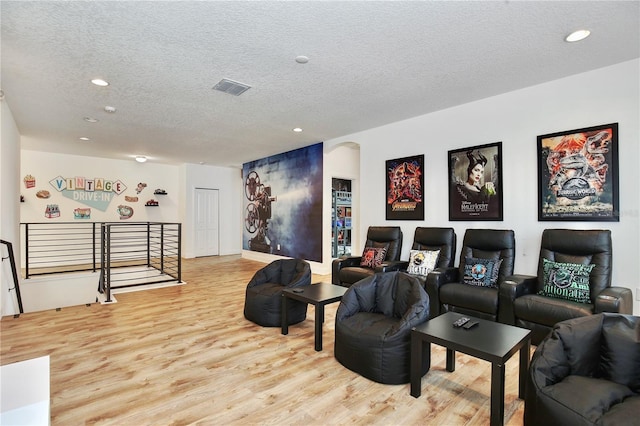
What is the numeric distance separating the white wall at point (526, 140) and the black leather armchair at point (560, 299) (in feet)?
→ 0.90

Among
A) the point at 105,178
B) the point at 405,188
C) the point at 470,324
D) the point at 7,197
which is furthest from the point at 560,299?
the point at 105,178

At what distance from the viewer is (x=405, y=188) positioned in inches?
199

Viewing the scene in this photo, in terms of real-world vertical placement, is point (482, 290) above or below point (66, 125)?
below

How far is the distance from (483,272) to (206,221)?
7896 millimetres

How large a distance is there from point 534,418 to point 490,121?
3415mm

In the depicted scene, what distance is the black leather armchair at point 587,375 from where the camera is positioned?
1.55 meters

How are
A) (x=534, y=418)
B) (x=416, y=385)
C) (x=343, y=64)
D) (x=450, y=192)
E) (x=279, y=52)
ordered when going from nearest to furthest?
(x=534, y=418)
(x=416, y=385)
(x=279, y=52)
(x=343, y=64)
(x=450, y=192)

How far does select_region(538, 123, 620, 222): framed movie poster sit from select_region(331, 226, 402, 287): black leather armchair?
6.15ft

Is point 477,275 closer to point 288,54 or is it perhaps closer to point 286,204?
point 288,54

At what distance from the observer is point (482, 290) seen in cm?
341

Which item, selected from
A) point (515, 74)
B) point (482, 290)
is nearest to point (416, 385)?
point (482, 290)

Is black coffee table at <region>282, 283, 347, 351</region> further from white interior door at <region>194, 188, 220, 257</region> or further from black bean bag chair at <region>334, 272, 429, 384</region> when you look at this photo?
white interior door at <region>194, 188, 220, 257</region>

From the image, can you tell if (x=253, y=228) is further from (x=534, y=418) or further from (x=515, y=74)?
(x=534, y=418)

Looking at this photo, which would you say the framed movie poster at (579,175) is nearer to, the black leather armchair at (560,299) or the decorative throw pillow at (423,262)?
the black leather armchair at (560,299)
